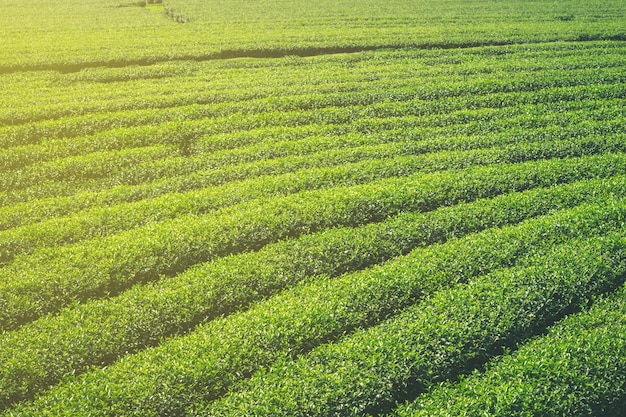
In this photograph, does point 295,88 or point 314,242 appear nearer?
point 314,242

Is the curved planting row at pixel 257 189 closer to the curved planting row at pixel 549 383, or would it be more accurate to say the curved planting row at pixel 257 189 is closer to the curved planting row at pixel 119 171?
the curved planting row at pixel 119 171

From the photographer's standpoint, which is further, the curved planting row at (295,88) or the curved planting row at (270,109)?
the curved planting row at (295,88)

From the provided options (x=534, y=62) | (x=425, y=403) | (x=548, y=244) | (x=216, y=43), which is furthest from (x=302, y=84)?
(x=425, y=403)

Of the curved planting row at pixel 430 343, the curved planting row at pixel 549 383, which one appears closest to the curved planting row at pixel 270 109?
the curved planting row at pixel 430 343

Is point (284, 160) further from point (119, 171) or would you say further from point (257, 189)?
point (119, 171)

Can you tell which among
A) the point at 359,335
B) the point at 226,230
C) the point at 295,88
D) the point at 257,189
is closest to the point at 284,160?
the point at 257,189

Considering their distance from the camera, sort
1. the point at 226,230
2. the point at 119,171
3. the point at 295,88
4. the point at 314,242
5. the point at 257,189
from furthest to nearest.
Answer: the point at 295,88, the point at 119,171, the point at 257,189, the point at 226,230, the point at 314,242

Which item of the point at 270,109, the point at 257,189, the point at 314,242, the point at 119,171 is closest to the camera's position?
the point at 314,242
